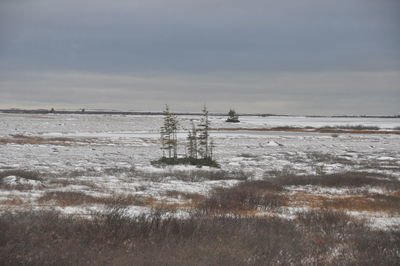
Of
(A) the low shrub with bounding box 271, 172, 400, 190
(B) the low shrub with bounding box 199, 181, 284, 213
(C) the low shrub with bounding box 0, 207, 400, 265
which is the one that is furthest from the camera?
(A) the low shrub with bounding box 271, 172, 400, 190

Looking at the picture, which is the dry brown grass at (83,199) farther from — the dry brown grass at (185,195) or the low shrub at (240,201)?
the low shrub at (240,201)

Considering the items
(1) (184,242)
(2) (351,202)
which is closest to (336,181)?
(2) (351,202)

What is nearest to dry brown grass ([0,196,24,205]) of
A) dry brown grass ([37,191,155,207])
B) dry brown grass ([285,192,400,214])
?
dry brown grass ([37,191,155,207])

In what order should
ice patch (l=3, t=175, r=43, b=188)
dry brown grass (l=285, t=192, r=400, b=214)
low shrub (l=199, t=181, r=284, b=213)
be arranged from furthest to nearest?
ice patch (l=3, t=175, r=43, b=188), dry brown grass (l=285, t=192, r=400, b=214), low shrub (l=199, t=181, r=284, b=213)

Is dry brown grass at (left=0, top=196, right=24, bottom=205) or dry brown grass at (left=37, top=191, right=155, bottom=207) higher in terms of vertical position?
dry brown grass at (left=0, top=196, right=24, bottom=205)

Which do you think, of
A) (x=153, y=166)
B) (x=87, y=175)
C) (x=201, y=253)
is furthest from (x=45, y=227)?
(x=153, y=166)

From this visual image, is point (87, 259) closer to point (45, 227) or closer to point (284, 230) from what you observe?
point (45, 227)

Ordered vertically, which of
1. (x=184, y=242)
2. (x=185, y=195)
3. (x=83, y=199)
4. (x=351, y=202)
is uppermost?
(x=184, y=242)

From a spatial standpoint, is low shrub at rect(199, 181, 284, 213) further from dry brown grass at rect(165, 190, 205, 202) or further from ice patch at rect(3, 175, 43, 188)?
ice patch at rect(3, 175, 43, 188)

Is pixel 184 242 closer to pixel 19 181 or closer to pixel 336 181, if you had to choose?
pixel 19 181

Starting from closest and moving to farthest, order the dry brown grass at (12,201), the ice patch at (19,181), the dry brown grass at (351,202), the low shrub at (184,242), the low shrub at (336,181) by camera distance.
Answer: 1. the low shrub at (184,242)
2. the dry brown grass at (12,201)
3. the dry brown grass at (351,202)
4. the ice patch at (19,181)
5. the low shrub at (336,181)

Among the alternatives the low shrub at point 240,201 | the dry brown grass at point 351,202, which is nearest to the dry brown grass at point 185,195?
the low shrub at point 240,201

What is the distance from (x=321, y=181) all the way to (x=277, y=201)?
5326 millimetres

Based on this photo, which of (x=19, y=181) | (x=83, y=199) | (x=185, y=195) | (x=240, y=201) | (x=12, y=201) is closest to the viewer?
(x=12, y=201)
